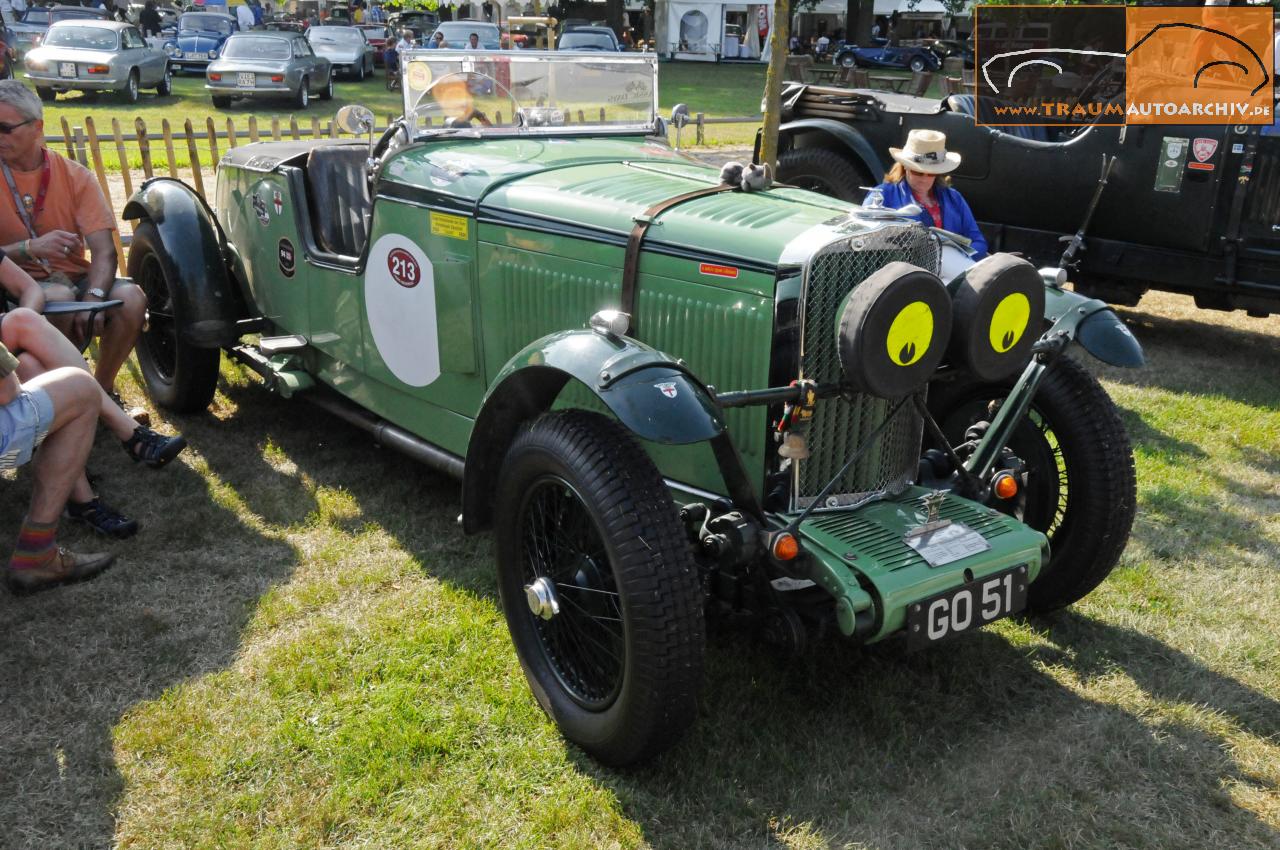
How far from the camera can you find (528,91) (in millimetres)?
4160

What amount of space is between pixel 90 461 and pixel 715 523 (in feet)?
10.7

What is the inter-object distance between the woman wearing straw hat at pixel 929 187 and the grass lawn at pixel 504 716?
5.20 feet

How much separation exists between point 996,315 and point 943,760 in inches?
46.6

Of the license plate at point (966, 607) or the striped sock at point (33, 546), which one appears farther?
the striped sock at point (33, 546)

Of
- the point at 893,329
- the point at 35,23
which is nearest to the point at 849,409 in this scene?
the point at 893,329

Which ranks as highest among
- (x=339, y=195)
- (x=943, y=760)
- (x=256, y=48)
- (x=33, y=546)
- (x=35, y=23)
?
(x=35, y=23)

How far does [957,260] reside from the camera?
3307 millimetres

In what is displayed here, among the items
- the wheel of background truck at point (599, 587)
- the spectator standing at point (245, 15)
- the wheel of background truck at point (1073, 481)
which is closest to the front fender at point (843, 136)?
the wheel of background truck at point (1073, 481)

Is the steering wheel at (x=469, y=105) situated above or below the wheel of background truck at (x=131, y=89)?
above

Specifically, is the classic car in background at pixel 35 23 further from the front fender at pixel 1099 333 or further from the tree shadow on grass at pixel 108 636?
the front fender at pixel 1099 333

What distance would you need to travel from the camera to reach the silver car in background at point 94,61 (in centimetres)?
1789

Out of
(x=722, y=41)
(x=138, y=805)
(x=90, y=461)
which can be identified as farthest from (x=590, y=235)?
(x=722, y=41)

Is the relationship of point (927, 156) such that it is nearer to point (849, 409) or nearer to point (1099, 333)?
point (1099, 333)

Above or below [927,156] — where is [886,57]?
above
